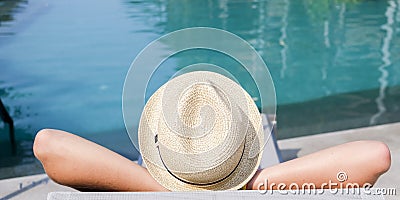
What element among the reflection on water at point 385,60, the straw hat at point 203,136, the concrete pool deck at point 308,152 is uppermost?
the straw hat at point 203,136

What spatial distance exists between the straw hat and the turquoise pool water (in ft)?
7.37

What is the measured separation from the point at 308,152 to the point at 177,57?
14.9ft

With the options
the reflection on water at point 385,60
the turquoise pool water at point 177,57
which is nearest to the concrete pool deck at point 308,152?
the turquoise pool water at point 177,57

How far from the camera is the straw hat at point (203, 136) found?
5.75ft

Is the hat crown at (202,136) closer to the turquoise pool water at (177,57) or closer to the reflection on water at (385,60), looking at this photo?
the turquoise pool water at (177,57)

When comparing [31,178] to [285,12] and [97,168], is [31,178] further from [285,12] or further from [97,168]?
[285,12]

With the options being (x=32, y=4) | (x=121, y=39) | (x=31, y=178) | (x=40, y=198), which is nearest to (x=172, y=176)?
(x=40, y=198)

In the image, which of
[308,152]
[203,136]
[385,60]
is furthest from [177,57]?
[203,136]

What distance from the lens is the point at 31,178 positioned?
3061mm

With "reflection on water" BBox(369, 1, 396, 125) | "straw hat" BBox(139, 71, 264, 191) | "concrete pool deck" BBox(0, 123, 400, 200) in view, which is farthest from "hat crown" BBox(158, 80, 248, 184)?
"reflection on water" BBox(369, 1, 396, 125)

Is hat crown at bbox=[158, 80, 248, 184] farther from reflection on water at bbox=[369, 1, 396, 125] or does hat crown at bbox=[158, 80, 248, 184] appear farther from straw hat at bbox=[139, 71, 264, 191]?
reflection on water at bbox=[369, 1, 396, 125]

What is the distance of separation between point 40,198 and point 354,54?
6.29 metres

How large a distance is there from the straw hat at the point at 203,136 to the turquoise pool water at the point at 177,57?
225 centimetres

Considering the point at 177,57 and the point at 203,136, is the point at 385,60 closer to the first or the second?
the point at 177,57
